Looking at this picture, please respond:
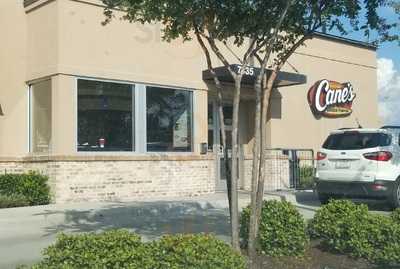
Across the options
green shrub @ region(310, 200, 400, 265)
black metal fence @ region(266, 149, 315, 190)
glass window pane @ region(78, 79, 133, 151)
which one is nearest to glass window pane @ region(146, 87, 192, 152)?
glass window pane @ region(78, 79, 133, 151)

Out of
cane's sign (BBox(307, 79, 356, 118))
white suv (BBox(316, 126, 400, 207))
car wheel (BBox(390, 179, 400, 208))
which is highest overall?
cane's sign (BBox(307, 79, 356, 118))

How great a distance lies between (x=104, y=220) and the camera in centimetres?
1294

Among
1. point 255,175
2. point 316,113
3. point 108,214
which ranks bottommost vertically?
point 108,214

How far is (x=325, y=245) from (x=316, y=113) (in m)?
14.9

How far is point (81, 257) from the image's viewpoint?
17.2 ft

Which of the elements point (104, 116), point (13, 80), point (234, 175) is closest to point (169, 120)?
point (104, 116)

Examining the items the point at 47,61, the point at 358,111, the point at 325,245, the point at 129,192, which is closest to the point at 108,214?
the point at 129,192

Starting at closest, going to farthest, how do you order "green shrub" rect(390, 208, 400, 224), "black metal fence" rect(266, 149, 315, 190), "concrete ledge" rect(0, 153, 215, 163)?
"green shrub" rect(390, 208, 400, 224) → "concrete ledge" rect(0, 153, 215, 163) → "black metal fence" rect(266, 149, 315, 190)

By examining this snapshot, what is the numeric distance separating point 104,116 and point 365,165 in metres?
6.58

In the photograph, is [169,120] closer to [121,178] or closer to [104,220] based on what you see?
[121,178]

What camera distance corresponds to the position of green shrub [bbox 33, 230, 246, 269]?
525 centimetres

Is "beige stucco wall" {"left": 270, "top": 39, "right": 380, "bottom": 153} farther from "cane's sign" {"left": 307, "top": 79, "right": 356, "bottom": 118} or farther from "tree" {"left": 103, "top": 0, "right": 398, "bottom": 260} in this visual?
"tree" {"left": 103, "top": 0, "right": 398, "bottom": 260}

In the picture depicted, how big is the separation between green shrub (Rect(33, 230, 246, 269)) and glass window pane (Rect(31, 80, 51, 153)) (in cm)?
1062

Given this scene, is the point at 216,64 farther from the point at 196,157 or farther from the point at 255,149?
the point at 255,149
